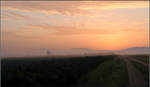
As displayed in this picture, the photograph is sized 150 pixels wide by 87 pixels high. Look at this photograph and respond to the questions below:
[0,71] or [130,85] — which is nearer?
[130,85]

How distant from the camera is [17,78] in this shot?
2292cm

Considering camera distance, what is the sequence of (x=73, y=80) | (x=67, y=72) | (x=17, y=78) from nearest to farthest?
(x=17, y=78)
(x=73, y=80)
(x=67, y=72)

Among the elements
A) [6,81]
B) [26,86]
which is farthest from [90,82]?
[6,81]

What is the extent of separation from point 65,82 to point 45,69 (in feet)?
16.0

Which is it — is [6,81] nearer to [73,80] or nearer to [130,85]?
[73,80]

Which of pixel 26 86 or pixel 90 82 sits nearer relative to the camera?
pixel 26 86

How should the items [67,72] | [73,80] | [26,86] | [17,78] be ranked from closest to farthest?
[26,86], [17,78], [73,80], [67,72]

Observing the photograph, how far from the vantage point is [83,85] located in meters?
22.0

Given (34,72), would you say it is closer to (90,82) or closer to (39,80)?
(39,80)

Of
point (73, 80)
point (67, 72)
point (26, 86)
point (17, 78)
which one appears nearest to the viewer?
point (26, 86)

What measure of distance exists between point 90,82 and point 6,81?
7.65 meters

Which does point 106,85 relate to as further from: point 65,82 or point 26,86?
point 26,86

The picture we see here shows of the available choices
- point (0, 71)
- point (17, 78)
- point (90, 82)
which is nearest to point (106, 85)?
point (90, 82)

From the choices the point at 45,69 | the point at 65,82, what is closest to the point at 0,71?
the point at 45,69
